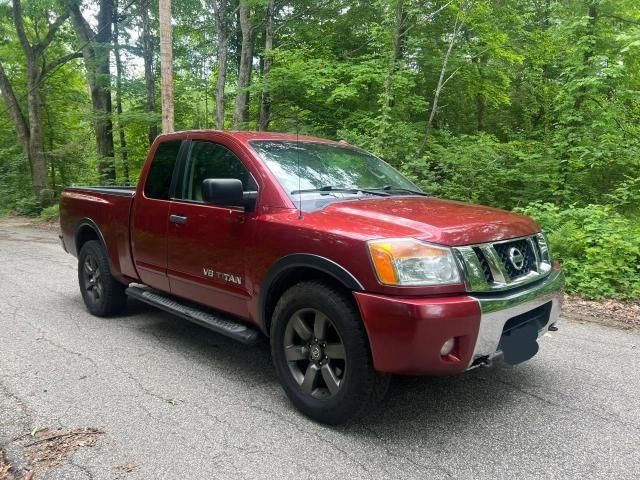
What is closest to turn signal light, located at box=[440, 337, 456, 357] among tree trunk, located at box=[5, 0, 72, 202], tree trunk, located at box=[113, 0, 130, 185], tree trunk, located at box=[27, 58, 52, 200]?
tree trunk, located at box=[113, 0, 130, 185]

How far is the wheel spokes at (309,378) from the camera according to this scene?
10.3ft

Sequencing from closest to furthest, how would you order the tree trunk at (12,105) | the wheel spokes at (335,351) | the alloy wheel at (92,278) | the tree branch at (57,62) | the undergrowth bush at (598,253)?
1. the wheel spokes at (335,351)
2. the alloy wheel at (92,278)
3. the undergrowth bush at (598,253)
4. the tree branch at (57,62)
5. the tree trunk at (12,105)

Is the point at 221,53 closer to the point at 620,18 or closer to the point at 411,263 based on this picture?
the point at 620,18

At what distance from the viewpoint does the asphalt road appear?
8.66 feet

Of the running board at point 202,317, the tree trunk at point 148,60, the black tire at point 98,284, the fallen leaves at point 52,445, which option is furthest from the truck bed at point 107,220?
the tree trunk at point 148,60

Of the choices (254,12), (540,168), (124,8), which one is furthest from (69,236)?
(124,8)

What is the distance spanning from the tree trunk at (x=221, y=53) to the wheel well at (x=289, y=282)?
1158cm

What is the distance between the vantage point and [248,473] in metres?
2.57

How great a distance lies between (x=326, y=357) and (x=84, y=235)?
13.0ft

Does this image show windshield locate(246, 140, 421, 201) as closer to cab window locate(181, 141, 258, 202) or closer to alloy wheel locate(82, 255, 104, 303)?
cab window locate(181, 141, 258, 202)

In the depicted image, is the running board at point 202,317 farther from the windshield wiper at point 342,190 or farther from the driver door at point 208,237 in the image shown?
the windshield wiper at point 342,190

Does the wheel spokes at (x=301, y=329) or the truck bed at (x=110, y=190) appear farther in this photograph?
the truck bed at (x=110, y=190)

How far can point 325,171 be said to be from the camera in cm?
393

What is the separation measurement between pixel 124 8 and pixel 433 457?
19.8 m
